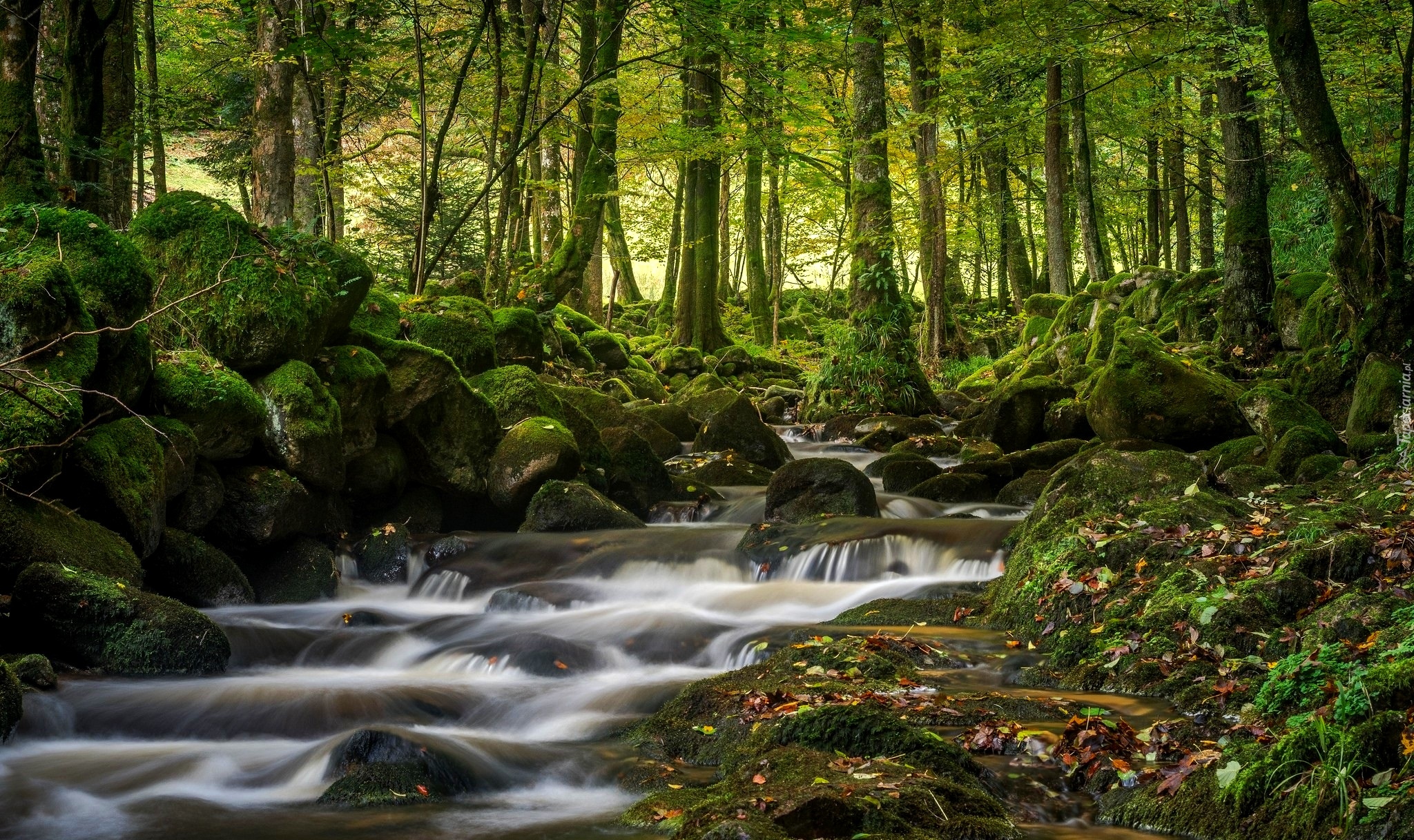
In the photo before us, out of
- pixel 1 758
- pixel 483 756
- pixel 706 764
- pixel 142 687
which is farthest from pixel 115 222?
pixel 706 764

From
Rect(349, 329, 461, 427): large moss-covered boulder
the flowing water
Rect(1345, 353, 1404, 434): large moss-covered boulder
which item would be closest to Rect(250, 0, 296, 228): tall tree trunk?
Rect(349, 329, 461, 427): large moss-covered boulder

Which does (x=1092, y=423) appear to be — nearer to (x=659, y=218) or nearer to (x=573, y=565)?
(x=573, y=565)

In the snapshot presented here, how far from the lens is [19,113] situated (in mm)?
8086

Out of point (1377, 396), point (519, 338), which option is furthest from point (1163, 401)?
point (519, 338)

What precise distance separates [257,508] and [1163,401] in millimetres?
8866

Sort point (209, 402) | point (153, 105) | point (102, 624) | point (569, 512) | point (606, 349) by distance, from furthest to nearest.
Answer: point (606, 349), point (153, 105), point (569, 512), point (209, 402), point (102, 624)

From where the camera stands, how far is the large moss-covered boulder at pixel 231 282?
326 inches

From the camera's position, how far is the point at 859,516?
970cm

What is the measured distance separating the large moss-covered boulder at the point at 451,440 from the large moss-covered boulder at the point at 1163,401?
665cm

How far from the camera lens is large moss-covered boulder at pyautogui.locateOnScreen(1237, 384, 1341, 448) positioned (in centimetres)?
912

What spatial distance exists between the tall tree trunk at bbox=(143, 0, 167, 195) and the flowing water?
7089mm

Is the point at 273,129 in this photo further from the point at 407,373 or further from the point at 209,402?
the point at 209,402

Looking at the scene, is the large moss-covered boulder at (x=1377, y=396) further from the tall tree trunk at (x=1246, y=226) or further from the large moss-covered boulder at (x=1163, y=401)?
the tall tree trunk at (x=1246, y=226)

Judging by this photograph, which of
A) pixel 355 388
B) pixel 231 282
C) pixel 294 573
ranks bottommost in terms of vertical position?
pixel 294 573
